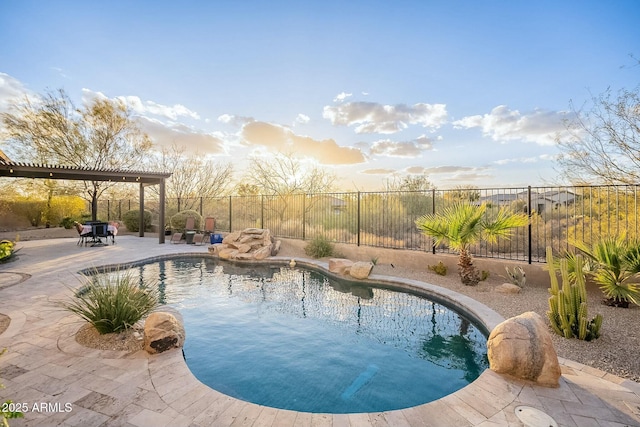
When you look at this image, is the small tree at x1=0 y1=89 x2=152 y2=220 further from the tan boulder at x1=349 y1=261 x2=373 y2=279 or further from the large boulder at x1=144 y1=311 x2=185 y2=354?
the large boulder at x1=144 y1=311 x2=185 y2=354

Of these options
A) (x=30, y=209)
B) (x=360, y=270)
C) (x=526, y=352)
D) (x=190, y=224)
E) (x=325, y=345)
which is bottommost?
(x=325, y=345)

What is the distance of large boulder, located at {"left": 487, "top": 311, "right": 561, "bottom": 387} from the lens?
101 inches

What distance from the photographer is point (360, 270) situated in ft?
22.8

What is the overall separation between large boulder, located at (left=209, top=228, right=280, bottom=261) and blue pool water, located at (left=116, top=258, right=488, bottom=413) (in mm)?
2778

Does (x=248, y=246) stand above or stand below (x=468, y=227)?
below

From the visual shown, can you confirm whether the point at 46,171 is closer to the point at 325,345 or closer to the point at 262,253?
the point at 262,253

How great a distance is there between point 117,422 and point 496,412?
2885 mm

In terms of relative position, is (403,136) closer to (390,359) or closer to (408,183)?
(408,183)

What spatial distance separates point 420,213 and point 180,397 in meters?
11.1

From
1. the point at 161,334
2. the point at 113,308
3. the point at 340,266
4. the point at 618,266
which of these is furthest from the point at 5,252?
the point at 618,266

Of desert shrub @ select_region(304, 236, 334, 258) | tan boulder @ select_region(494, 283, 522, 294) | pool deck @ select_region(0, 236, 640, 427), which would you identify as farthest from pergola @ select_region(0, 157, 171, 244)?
tan boulder @ select_region(494, 283, 522, 294)

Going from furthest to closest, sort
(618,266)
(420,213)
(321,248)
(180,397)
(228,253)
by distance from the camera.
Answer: (420,213) < (228,253) < (321,248) < (618,266) < (180,397)

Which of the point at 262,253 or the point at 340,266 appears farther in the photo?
the point at 262,253

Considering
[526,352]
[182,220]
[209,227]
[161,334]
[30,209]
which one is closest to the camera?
[526,352]
